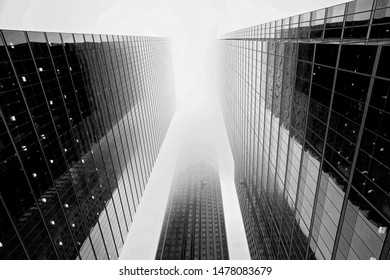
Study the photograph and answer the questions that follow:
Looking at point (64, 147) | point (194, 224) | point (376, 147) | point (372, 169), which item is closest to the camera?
point (376, 147)

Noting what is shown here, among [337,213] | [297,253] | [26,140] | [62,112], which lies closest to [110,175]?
[62,112]

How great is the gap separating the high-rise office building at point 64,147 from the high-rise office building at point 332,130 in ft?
84.2

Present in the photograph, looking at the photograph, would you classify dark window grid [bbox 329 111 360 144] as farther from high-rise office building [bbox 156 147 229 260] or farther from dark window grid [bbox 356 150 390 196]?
high-rise office building [bbox 156 147 229 260]

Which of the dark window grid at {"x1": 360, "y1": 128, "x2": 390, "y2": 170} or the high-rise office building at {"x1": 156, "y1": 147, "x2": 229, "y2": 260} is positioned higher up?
the dark window grid at {"x1": 360, "y1": 128, "x2": 390, "y2": 170}

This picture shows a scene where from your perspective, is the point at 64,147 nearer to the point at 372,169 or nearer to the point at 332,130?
the point at 332,130

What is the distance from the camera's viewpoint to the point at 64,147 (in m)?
27.6

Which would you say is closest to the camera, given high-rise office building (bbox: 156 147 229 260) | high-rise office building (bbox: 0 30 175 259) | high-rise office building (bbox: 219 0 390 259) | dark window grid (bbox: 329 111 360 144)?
high-rise office building (bbox: 219 0 390 259)

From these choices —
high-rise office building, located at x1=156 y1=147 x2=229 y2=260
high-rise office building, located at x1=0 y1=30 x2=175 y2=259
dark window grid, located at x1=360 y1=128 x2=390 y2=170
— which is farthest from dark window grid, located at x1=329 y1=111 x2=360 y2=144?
high-rise office building, located at x1=156 y1=147 x2=229 y2=260

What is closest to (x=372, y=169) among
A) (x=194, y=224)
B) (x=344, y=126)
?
(x=344, y=126)

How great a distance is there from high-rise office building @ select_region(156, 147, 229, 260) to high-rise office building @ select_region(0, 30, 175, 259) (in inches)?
3464

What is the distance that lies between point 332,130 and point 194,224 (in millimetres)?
137422

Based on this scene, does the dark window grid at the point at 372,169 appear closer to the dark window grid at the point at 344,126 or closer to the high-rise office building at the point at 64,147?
the dark window grid at the point at 344,126

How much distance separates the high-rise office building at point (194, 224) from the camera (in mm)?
124656

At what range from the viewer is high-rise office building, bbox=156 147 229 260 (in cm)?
12466
